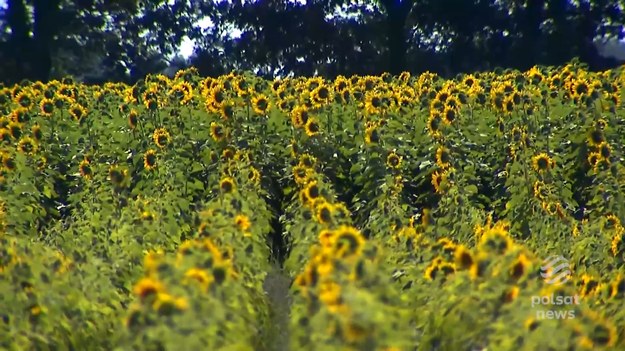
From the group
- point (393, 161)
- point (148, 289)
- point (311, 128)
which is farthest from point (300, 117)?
point (148, 289)

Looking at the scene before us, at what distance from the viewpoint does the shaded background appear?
84.9 feet

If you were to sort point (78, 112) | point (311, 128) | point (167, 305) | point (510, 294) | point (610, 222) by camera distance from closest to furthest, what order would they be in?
1. point (167, 305)
2. point (510, 294)
3. point (610, 222)
4. point (311, 128)
5. point (78, 112)

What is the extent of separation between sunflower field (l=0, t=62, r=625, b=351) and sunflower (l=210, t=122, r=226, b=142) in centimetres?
14

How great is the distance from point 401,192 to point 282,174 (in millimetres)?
1138

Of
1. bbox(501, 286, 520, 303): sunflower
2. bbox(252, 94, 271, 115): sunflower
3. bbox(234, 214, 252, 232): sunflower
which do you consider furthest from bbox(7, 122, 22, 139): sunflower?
bbox(501, 286, 520, 303): sunflower

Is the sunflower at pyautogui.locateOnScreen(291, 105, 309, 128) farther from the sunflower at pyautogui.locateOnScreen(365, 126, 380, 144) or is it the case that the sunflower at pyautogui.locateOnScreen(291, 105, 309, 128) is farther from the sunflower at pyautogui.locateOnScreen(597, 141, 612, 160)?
the sunflower at pyautogui.locateOnScreen(597, 141, 612, 160)

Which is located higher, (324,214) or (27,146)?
(27,146)

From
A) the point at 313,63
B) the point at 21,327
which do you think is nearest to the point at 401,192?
the point at 21,327

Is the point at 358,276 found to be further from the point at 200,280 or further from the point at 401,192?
the point at 401,192

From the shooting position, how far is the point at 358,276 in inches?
148

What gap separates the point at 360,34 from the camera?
86.8 ft

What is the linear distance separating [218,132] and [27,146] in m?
1.66

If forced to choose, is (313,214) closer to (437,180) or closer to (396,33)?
(437,180)

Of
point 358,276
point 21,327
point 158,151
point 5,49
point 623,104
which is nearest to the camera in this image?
point 358,276
